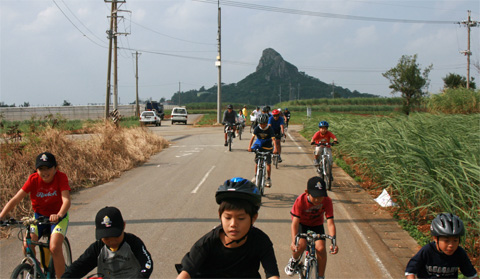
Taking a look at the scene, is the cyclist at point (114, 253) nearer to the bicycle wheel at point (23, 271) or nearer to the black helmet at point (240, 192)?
the black helmet at point (240, 192)

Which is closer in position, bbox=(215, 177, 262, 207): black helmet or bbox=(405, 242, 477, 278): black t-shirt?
bbox=(215, 177, 262, 207): black helmet

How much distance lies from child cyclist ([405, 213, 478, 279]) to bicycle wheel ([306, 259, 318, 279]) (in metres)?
1.21

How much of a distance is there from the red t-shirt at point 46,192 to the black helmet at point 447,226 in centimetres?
416

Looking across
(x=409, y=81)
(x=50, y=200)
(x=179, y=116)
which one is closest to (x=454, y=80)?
(x=409, y=81)

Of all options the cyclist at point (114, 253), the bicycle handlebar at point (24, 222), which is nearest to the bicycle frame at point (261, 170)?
the bicycle handlebar at point (24, 222)

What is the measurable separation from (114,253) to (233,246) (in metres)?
1.13

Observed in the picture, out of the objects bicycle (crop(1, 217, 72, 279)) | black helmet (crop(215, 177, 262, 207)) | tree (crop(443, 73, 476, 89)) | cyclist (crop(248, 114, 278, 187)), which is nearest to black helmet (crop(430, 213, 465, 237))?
black helmet (crop(215, 177, 262, 207))

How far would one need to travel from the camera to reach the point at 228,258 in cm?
294

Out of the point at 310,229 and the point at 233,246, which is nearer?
the point at 233,246

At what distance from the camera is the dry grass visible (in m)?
9.63

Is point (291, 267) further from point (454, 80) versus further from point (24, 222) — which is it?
point (454, 80)

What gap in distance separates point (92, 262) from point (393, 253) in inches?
189

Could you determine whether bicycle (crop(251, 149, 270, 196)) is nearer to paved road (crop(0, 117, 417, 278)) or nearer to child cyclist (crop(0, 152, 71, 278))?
paved road (crop(0, 117, 417, 278))

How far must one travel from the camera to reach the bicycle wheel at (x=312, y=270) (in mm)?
4680
